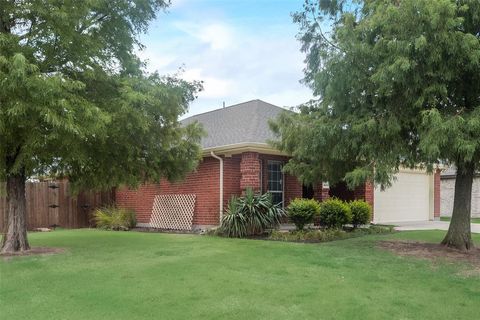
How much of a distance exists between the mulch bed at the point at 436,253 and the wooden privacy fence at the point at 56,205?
1269 centimetres

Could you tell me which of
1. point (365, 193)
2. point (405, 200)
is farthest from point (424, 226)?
point (405, 200)

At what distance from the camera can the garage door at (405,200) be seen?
20547 mm

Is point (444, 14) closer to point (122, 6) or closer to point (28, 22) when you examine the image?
point (122, 6)

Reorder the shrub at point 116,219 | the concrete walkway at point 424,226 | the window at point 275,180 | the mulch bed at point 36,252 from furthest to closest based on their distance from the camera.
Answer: the shrub at point 116,219 < the concrete walkway at point 424,226 < the window at point 275,180 < the mulch bed at point 36,252

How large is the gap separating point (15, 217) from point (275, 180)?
29.1 ft

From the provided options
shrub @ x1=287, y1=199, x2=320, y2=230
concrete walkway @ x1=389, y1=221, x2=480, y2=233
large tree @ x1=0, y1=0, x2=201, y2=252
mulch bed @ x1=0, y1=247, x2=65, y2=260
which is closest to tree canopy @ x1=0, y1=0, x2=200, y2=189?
large tree @ x1=0, y1=0, x2=201, y2=252

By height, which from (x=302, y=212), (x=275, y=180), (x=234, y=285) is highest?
(x=275, y=180)

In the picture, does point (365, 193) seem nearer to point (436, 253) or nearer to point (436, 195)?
point (436, 195)

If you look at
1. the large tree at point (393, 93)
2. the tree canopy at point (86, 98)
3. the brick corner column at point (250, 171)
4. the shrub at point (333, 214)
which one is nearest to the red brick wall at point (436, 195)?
the shrub at point (333, 214)

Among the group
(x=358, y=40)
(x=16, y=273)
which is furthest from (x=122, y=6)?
(x=16, y=273)

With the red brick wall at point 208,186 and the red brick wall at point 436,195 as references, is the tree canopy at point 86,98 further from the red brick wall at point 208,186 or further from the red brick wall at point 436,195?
the red brick wall at point 436,195

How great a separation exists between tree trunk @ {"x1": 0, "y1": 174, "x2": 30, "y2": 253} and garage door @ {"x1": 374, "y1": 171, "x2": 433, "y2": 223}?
46.0 feet

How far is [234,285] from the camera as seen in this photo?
7.28m

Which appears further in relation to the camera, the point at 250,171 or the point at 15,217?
the point at 250,171
